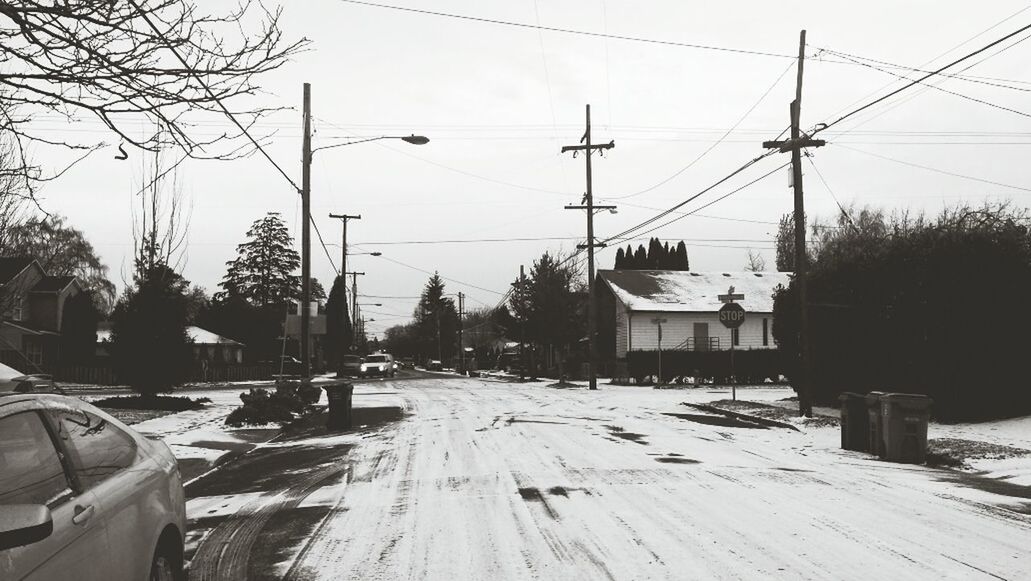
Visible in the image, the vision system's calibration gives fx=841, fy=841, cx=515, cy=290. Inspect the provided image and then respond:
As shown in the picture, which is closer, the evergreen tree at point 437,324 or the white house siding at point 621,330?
the white house siding at point 621,330

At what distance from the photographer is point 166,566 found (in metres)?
5.00

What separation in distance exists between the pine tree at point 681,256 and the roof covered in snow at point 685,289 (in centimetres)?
3599

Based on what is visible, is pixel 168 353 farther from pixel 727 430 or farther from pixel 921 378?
pixel 921 378

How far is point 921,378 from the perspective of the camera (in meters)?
17.8

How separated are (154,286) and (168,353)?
6.41ft

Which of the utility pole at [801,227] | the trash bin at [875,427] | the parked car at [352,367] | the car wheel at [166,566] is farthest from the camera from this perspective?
the parked car at [352,367]

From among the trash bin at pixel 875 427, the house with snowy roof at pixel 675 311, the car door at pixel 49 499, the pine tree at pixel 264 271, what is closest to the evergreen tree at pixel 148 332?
the trash bin at pixel 875 427

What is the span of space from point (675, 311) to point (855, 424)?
37.7 meters

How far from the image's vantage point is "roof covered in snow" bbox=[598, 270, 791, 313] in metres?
52.2

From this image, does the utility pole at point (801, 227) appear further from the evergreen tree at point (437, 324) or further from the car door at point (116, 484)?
the evergreen tree at point (437, 324)

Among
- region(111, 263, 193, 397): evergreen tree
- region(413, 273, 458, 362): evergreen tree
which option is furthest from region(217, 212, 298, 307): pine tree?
region(111, 263, 193, 397): evergreen tree

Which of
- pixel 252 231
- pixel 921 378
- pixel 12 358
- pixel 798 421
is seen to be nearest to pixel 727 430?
pixel 798 421

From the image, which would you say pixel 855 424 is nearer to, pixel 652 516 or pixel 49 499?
pixel 652 516

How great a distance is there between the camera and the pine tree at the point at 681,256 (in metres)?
95.9
